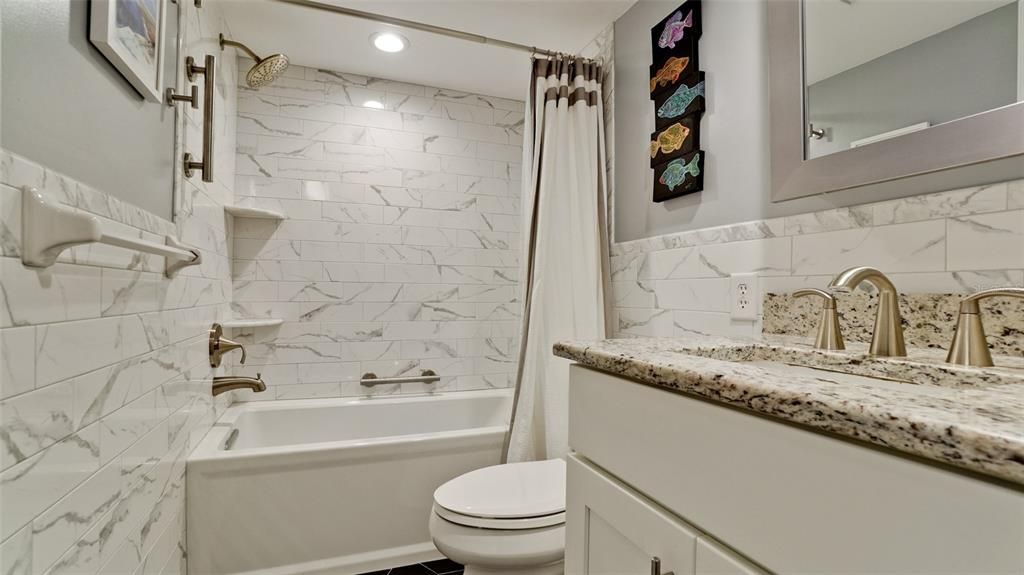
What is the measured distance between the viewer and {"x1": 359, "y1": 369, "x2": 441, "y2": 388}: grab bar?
8.09 feet

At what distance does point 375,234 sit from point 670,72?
168cm

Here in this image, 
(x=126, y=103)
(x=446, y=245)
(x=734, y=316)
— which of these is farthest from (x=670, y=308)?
(x=126, y=103)

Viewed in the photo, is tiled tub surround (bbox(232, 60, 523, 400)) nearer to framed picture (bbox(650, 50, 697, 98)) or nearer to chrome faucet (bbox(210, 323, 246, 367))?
chrome faucet (bbox(210, 323, 246, 367))

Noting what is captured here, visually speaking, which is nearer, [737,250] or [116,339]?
[116,339]

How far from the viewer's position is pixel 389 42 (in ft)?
7.02

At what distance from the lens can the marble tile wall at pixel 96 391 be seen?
67cm

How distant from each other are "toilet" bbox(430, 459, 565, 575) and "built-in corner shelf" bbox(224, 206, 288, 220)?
63.2 inches

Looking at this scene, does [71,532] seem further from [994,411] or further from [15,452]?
[994,411]

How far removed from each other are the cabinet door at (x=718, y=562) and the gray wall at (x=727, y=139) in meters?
0.83

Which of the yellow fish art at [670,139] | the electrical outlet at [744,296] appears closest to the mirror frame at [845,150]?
the electrical outlet at [744,296]

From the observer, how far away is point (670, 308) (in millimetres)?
1588

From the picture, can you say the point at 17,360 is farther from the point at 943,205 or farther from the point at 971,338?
the point at 943,205

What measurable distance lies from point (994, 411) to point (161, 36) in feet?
5.60

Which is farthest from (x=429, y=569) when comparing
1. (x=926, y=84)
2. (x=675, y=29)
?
(x=675, y=29)
